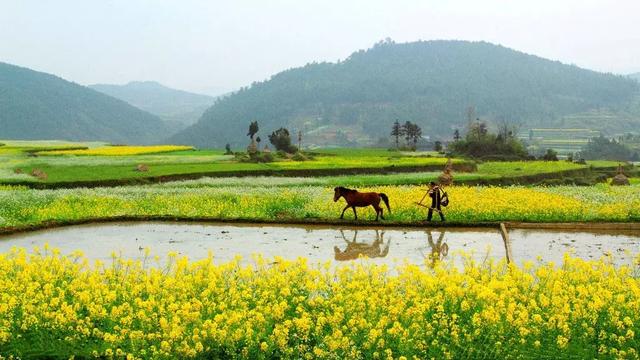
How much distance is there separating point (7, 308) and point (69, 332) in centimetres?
126

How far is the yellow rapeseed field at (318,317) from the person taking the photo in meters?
9.37

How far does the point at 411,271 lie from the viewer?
40.6 ft

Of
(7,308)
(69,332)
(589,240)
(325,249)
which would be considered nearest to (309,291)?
(69,332)

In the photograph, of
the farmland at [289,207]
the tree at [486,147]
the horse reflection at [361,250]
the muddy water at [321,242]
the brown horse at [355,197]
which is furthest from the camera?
the tree at [486,147]

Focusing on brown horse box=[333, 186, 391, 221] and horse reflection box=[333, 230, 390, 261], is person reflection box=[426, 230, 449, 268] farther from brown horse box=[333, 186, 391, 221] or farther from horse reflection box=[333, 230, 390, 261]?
brown horse box=[333, 186, 391, 221]

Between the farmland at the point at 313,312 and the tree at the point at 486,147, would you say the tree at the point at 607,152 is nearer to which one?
the tree at the point at 486,147

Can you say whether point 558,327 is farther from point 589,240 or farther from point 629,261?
point 589,240

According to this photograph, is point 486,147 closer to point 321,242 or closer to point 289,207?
point 289,207

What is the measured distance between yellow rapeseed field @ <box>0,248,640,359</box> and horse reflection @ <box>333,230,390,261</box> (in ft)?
22.3

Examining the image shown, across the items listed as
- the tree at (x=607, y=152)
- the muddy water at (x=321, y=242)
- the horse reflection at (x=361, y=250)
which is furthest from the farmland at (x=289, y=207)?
the tree at (x=607, y=152)

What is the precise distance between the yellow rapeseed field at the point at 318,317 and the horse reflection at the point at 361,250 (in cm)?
681

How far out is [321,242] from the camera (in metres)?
21.4

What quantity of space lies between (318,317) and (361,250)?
33.4 feet

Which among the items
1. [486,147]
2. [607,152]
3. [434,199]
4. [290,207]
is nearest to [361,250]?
[434,199]
